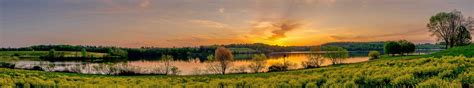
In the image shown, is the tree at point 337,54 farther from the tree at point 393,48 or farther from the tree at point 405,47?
the tree at point 405,47

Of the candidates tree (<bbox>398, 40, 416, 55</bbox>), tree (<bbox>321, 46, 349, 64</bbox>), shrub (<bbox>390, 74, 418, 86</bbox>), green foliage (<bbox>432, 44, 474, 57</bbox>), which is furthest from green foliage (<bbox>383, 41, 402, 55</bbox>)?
shrub (<bbox>390, 74, 418, 86</bbox>)

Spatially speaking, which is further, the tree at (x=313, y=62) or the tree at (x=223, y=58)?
the tree at (x=313, y=62)

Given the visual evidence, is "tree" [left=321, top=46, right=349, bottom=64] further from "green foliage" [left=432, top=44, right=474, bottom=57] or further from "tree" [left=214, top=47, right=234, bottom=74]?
"green foliage" [left=432, top=44, right=474, bottom=57]

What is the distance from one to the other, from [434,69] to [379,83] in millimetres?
3986

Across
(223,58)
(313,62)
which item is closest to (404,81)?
(223,58)

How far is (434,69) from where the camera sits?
58.0 feet

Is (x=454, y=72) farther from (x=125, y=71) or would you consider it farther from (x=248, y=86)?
(x=125, y=71)

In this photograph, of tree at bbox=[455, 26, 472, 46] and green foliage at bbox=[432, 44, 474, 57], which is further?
tree at bbox=[455, 26, 472, 46]

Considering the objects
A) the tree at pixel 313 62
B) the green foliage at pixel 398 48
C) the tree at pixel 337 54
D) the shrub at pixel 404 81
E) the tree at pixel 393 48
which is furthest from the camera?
the tree at pixel 337 54

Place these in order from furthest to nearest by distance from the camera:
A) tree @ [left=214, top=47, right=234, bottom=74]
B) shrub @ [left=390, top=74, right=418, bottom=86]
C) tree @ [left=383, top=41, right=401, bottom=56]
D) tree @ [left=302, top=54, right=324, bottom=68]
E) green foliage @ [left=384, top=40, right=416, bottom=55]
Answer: green foliage @ [left=384, top=40, right=416, bottom=55]
tree @ [left=383, top=41, right=401, bottom=56]
tree @ [left=302, top=54, right=324, bottom=68]
tree @ [left=214, top=47, right=234, bottom=74]
shrub @ [left=390, top=74, right=418, bottom=86]

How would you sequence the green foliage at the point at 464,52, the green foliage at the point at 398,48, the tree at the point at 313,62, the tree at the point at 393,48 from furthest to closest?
1. the green foliage at the point at 398,48
2. the tree at the point at 393,48
3. the tree at the point at 313,62
4. the green foliage at the point at 464,52

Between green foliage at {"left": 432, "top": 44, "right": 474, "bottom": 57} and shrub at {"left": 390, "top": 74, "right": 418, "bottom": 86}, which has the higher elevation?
green foliage at {"left": 432, "top": 44, "right": 474, "bottom": 57}

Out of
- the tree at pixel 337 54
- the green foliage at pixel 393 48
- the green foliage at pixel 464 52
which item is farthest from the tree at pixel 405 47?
the green foliage at pixel 464 52

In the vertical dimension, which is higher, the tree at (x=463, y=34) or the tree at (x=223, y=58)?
the tree at (x=463, y=34)
